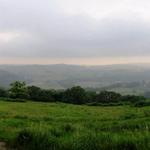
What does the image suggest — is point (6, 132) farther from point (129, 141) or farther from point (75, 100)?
point (75, 100)

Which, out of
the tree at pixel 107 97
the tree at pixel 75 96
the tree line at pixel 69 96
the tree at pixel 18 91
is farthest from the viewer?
the tree at pixel 18 91

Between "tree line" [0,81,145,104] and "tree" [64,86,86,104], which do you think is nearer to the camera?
"tree line" [0,81,145,104]

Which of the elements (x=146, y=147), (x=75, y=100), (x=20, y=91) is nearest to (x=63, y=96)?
(x=75, y=100)

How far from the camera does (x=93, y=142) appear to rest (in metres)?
10.7

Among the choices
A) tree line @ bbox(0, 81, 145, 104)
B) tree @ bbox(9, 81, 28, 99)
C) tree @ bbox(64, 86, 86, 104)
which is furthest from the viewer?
tree @ bbox(9, 81, 28, 99)

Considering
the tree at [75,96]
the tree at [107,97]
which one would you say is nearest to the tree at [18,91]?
the tree at [75,96]

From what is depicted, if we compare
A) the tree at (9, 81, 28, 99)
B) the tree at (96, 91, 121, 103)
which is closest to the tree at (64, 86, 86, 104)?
the tree at (96, 91, 121, 103)

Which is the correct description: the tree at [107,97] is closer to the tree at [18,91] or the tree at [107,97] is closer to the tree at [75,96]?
the tree at [75,96]

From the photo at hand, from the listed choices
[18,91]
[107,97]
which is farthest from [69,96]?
[18,91]

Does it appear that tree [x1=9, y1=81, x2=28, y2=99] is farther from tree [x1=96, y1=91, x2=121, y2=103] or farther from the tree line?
tree [x1=96, y1=91, x2=121, y2=103]

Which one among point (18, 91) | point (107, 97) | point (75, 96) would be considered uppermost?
point (18, 91)

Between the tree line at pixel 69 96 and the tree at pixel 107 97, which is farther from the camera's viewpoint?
the tree at pixel 107 97

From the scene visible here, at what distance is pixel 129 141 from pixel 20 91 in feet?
231

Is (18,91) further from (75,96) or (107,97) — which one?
(107,97)
